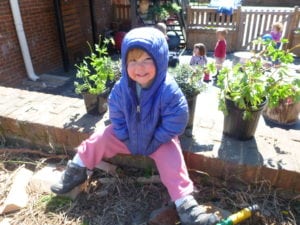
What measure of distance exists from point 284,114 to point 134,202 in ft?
9.73

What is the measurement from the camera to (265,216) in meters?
1.70

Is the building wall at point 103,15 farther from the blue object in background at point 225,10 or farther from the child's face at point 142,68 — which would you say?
the child's face at point 142,68

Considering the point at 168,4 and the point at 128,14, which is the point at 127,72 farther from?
the point at 128,14

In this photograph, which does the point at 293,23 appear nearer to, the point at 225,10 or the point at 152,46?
the point at 225,10

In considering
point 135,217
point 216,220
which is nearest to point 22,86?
point 135,217

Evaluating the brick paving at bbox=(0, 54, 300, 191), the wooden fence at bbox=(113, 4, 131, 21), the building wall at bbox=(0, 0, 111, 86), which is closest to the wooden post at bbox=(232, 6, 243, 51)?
the wooden fence at bbox=(113, 4, 131, 21)

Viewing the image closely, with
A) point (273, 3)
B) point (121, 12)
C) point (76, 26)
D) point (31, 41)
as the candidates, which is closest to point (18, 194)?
point (31, 41)

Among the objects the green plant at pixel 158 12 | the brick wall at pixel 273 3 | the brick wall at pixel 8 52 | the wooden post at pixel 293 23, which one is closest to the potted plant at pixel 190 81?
the brick wall at pixel 8 52

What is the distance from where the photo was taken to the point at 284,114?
155 inches

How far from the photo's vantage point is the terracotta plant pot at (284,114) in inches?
151

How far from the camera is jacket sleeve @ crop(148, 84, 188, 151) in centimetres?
169

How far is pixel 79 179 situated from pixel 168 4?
24.3 ft

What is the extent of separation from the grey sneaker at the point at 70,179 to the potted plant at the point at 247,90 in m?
1.07

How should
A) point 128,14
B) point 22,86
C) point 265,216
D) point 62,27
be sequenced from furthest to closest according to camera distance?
1. point 128,14
2. point 62,27
3. point 22,86
4. point 265,216
